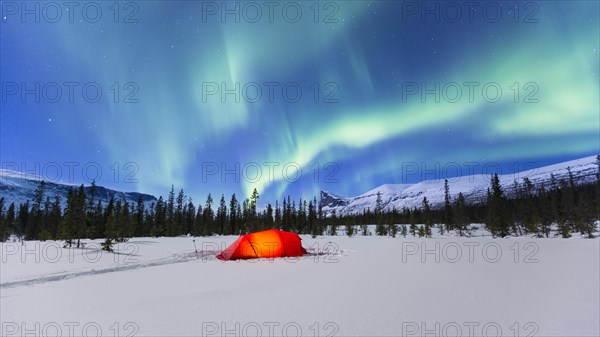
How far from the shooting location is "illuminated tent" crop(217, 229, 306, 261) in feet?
53.4

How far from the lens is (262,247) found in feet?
55.1

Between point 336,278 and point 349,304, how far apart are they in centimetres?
342

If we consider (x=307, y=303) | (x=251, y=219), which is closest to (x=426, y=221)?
(x=251, y=219)

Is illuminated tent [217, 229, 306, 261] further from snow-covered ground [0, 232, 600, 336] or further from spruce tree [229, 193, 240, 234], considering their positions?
spruce tree [229, 193, 240, 234]

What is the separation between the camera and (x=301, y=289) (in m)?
7.85

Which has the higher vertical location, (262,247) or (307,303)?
(307,303)

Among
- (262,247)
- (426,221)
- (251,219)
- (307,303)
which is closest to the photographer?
(307,303)

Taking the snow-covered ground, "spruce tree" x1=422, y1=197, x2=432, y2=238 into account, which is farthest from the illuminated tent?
"spruce tree" x1=422, y1=197, x2=432, y2=238

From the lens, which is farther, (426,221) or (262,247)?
(426,221)

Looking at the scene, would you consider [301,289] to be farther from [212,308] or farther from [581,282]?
[581,282]

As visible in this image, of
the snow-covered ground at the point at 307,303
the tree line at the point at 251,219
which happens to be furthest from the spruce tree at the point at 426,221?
the snow-covered ground at the point at 307,303

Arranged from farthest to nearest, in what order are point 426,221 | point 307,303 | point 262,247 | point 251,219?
1. point 251,219
2. point 426,221
3. point 262,247
4. point 307,303

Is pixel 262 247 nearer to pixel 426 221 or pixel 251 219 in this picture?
pixel 426 221

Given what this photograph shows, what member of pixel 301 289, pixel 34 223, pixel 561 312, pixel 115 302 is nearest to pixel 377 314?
pixel 301 289
